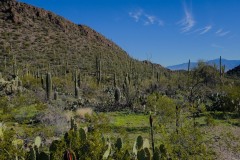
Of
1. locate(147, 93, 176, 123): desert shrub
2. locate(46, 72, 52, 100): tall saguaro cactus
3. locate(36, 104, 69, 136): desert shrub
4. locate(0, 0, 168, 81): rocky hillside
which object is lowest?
locate(36, 104, 69, 136): desert shrub

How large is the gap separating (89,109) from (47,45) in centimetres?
4612

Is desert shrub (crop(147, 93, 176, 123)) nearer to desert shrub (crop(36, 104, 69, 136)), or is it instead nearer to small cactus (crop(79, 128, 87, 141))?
desert shrub (crop(36, 104, 69, 136))

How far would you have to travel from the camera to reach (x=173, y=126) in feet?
68.8

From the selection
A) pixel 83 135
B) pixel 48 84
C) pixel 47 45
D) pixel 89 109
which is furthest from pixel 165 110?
pixel 47 45

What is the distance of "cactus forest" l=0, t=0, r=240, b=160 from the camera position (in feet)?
40.9

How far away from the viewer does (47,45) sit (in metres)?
71.9

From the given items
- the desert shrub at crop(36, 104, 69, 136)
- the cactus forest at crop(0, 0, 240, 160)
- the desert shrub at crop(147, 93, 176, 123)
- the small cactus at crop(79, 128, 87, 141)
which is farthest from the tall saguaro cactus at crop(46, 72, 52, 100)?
the small cactus at crop(79, 128, 87, 141)

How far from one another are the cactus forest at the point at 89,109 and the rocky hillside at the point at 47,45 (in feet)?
0.60

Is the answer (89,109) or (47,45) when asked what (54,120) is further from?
(47,45)

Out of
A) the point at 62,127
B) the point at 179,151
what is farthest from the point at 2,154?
the point at 62,127

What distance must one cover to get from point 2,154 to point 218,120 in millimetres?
18001

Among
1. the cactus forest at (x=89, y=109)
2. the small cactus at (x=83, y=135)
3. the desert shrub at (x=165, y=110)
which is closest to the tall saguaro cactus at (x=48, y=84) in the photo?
the cactus forest at (x=89, y=109)

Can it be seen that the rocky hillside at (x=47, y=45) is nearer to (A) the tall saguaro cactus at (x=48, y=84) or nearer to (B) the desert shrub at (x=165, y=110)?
(A) the tall saguaro cactus at (x=48, y=84)

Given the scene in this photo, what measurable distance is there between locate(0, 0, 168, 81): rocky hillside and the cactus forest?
0.18 metres
